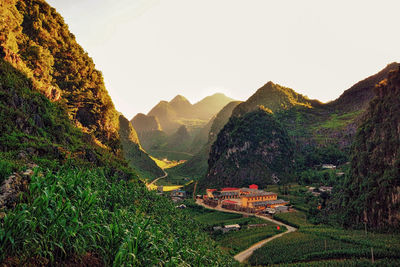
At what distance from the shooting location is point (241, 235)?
5909cm

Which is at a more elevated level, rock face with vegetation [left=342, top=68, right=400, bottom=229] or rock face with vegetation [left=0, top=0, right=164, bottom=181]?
rock face with vegetation [left=0, top=0, right=164, bottom=181]

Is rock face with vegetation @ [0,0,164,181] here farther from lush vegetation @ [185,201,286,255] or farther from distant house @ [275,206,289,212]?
distant house @ [275,206,289,212]

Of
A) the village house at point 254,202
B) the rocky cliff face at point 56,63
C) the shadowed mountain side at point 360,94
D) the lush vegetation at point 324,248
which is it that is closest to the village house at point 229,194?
the village house at point 254,202

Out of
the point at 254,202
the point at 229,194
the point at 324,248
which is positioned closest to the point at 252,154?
the point at 229,194

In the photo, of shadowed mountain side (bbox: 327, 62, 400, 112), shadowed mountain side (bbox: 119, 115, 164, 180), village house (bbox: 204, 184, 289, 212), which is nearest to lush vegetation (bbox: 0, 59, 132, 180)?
village house (bbox: 204, 184, 289, 212)

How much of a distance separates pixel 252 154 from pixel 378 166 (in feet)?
269

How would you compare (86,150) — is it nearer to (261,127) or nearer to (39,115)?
(39,115)

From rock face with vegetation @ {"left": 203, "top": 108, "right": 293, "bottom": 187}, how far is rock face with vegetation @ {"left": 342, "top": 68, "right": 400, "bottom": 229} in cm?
5779

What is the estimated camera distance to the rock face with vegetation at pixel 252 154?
436 feet

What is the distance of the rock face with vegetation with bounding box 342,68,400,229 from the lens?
175ft

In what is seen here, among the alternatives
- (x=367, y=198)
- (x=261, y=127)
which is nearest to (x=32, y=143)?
(x=367, y=198)

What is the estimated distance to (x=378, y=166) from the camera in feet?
207

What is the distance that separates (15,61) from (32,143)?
19267 mm

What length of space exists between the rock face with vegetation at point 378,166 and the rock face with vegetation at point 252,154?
190ft
